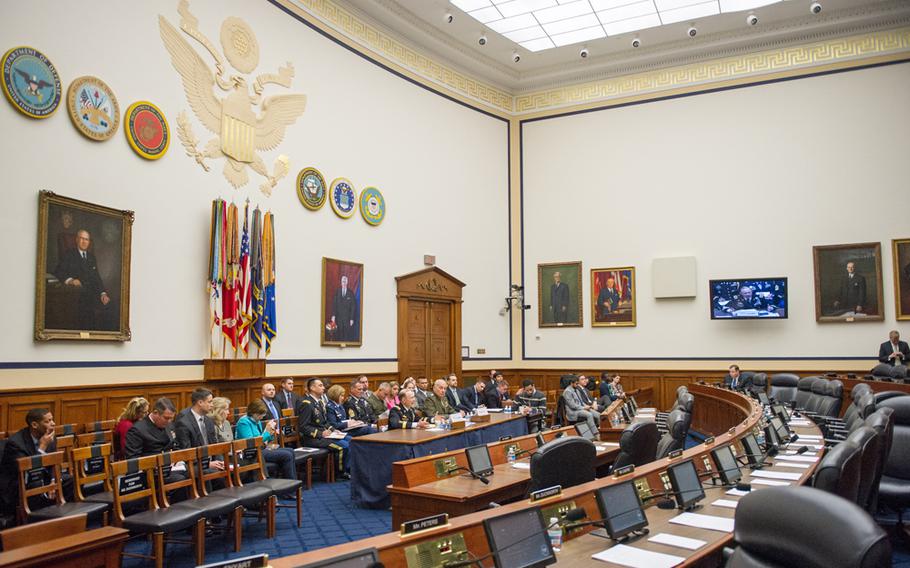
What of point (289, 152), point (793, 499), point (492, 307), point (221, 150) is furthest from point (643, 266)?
point (793, 499)

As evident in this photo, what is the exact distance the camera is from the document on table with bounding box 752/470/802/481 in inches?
176

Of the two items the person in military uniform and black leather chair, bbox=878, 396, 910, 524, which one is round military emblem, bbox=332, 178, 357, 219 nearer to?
the person in military uniform

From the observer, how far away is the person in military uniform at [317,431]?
9.05 metres

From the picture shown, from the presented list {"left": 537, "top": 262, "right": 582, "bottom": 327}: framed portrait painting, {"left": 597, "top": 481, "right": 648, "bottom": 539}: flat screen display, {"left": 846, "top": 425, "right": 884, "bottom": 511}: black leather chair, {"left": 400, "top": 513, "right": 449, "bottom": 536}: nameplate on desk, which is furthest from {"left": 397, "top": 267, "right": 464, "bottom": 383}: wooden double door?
{"left": 400, "top": 513, "right": 449, "bottom": 536}: nameplate on desk

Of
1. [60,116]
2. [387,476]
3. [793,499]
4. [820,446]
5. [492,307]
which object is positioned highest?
[60,116]

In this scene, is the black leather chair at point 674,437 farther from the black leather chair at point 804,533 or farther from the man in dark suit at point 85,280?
the man in dark suit at point 85,280

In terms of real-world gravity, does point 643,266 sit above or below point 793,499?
above

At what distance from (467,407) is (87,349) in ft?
21.9

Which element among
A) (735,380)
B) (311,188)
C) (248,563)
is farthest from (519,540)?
(735,380)

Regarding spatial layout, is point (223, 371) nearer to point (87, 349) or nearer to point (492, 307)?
point (87, 349)

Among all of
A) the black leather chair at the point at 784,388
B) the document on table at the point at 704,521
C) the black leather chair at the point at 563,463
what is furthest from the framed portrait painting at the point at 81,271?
the black leather chair at the point at 784,388

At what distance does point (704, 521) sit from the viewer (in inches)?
138

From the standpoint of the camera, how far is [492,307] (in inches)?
656

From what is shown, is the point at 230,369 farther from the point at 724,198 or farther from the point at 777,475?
the point at 724,198
